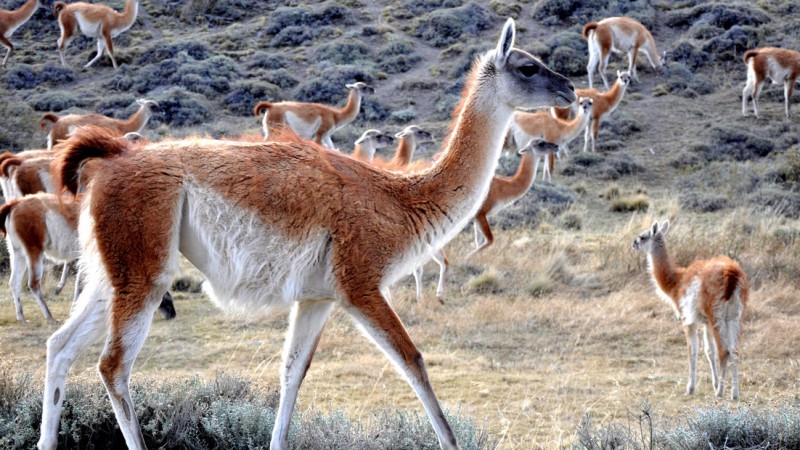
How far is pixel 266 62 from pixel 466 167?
912 inches

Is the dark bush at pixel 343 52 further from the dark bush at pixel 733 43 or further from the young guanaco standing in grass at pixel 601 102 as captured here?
the dark bush at pixel 733 43

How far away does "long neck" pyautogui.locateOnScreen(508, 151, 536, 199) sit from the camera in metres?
12.2

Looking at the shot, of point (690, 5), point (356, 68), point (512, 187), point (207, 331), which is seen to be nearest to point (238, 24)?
point (356, 68)

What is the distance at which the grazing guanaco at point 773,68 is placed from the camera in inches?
797

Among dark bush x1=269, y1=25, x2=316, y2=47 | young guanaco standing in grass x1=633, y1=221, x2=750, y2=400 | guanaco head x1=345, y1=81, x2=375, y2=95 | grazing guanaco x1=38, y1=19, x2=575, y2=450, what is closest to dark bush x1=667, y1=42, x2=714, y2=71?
guanaco head x1=345, y1=81, x2=375, y2=95

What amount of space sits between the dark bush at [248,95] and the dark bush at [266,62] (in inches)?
91.5

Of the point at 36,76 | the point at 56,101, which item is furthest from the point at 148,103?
the point at 36,76

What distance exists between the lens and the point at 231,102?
2378 cm

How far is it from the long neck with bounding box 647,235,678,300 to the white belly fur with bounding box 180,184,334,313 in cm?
492

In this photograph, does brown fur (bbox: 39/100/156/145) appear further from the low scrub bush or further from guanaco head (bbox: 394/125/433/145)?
the low scrub bush

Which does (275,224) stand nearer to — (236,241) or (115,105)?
(236,241)

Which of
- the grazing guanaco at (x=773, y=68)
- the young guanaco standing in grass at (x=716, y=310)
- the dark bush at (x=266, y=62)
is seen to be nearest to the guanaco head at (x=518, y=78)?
the young guanaco standing in grass at (x=716, y=310)

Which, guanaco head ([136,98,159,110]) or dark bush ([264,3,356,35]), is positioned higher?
guanaco head ([136,98,159,110])

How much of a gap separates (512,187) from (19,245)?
6.34 metres
